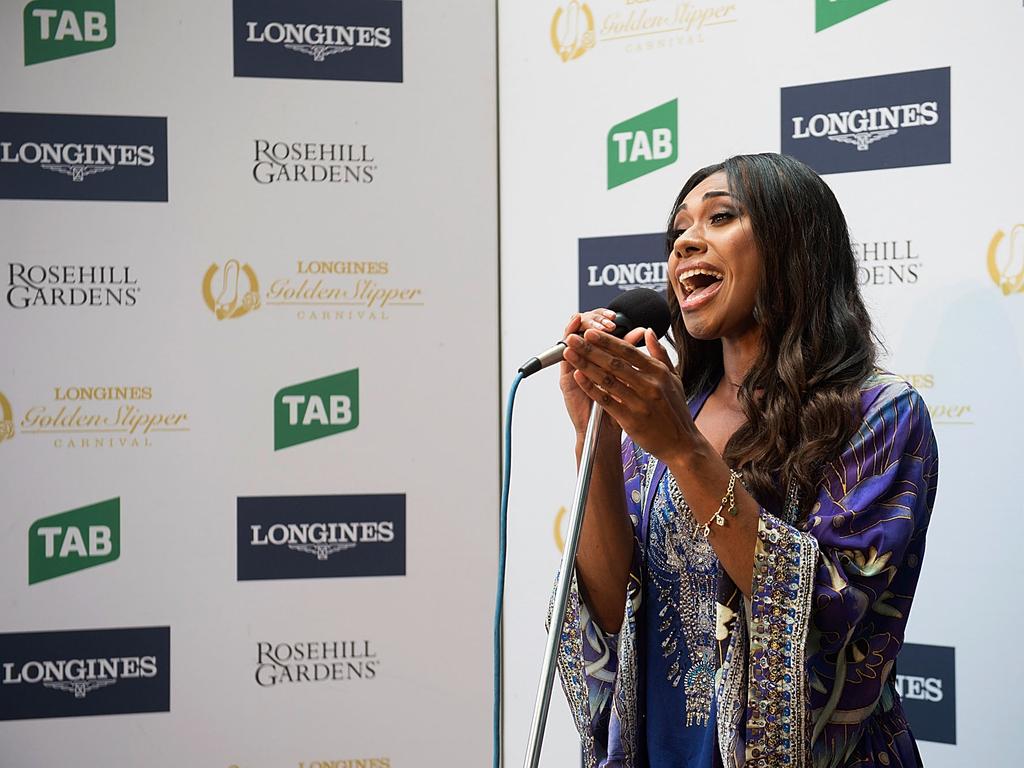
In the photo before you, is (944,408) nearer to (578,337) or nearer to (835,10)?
(835,10)

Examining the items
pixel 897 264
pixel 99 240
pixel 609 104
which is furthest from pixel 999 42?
pixel 99 240

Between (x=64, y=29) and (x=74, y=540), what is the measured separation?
124 centimetres

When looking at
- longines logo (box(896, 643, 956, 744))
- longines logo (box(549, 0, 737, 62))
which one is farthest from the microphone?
longines logo (box(549, 0, 737, 62))

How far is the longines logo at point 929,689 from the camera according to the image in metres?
2.11

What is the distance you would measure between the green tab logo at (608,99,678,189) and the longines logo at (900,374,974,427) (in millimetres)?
755

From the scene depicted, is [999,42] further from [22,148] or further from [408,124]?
[22,148]

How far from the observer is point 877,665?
52.7 inches

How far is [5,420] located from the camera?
2.51 metres

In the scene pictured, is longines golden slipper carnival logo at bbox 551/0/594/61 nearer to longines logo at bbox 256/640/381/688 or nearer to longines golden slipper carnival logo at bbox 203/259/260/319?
longines golden slipper carnival logo at bbox 203/259/260/319

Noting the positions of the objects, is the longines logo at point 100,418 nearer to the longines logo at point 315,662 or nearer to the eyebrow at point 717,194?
the longines logo at point 315,662

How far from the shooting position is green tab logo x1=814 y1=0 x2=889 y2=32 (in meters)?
2.23

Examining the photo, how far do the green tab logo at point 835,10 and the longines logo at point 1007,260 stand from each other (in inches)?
22.2

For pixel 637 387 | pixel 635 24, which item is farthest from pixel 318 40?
pixel 637 387

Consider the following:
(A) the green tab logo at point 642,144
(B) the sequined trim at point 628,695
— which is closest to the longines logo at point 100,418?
(A) the green tab logo at point 642,144
